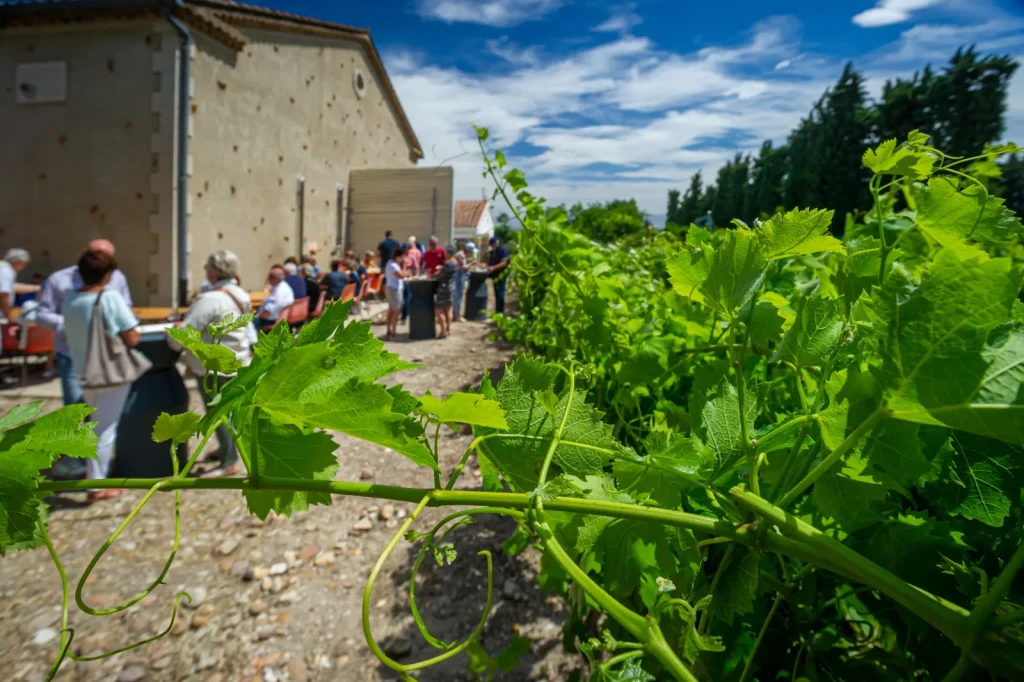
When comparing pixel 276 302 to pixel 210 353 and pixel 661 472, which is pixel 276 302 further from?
pixel 661 472

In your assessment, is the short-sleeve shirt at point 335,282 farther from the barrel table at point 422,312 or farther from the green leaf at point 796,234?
the green leaf at point 796,234

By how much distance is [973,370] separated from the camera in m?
0.40

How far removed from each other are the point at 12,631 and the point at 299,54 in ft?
42.4

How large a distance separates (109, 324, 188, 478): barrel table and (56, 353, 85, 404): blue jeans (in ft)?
2.37

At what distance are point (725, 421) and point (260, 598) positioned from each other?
3.10m

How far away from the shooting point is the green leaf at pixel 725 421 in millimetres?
654

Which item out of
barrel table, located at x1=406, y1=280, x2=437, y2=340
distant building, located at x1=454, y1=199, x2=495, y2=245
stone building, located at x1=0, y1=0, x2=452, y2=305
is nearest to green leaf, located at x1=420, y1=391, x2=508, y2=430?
barrel table, located at x1=406, y1=280, x2=437, y2=340

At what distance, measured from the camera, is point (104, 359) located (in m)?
3.71

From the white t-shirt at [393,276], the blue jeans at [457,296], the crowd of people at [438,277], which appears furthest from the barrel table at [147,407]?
the blue jeans at [457,296]

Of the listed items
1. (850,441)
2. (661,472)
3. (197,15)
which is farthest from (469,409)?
(197,15)

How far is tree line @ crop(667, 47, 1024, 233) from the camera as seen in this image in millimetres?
6848

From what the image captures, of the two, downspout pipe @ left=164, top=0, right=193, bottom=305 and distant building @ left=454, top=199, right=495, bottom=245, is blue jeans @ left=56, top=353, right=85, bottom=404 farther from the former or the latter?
distant building @ left=454, top=199, right=495, bottom=245

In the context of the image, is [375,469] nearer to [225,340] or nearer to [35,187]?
[225,340]

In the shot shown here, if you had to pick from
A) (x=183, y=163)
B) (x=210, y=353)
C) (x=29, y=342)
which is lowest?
(x=29, y=342)
